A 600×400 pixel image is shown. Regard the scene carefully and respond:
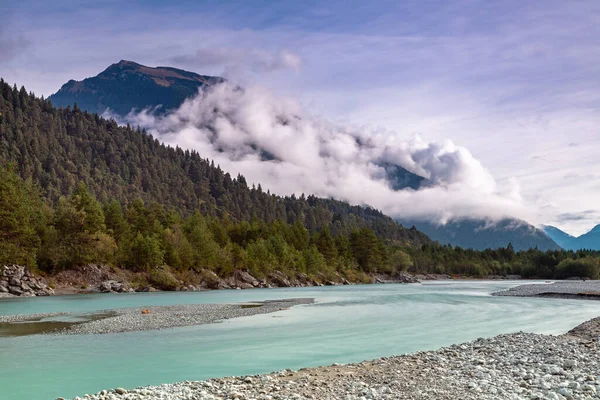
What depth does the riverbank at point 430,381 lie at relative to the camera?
16.7 metres

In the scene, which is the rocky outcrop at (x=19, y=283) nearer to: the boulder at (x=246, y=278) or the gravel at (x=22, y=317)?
the gravel at (x=22, y=317)

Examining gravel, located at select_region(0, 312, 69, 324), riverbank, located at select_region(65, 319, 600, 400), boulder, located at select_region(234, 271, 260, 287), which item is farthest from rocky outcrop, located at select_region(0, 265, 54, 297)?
riverbank, located at select_region(65, 319, 600, 400)

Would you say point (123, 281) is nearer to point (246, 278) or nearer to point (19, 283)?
point (19, 283)

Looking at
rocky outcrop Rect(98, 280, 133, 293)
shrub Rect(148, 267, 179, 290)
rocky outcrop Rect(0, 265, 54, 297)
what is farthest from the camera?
shrub Rect(148, 267, 179, 290)

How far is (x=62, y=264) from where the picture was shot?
105m

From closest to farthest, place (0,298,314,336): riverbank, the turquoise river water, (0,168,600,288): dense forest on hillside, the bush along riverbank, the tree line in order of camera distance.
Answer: the turquoise river water, (0,298,314,336): riverbank, the bush along riverbank, the tree line, (0,168,600,288): dense forest on hillside

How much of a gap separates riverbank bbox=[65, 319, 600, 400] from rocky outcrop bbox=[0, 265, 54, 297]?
81.5m

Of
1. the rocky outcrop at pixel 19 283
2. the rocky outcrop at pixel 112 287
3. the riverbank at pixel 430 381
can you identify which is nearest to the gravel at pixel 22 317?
the riverbank at pixel 430 381

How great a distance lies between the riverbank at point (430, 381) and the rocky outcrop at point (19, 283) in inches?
3210

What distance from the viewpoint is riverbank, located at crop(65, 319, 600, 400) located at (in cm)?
1673

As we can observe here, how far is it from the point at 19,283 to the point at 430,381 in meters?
88.5

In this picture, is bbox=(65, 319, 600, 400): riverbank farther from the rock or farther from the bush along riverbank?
the rock

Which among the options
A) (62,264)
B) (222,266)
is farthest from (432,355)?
(222,266)

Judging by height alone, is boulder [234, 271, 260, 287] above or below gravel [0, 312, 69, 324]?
below
